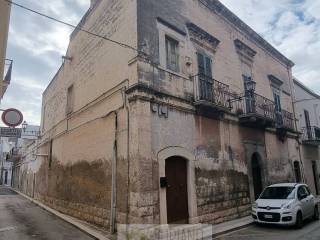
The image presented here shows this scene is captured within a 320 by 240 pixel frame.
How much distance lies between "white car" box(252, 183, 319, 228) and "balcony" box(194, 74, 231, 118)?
3649 mm

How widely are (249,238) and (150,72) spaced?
5.79 meters

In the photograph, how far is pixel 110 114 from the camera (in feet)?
31.8

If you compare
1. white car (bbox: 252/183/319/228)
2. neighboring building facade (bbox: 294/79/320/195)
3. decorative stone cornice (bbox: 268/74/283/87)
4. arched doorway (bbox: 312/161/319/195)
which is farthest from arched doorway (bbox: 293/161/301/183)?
white car (bbox: 252/183/319/228)

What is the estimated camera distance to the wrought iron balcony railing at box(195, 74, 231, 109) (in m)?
10.4

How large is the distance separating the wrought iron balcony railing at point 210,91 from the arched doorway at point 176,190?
8.29ft

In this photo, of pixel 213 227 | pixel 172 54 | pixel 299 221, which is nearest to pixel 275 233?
Result: pixel 299 221

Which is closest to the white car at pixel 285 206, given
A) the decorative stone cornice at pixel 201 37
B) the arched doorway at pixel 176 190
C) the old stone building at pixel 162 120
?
the old stone building at pixel 162 120

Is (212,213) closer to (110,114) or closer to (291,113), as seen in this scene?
(110,114)

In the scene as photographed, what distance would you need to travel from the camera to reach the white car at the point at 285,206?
29.1ft

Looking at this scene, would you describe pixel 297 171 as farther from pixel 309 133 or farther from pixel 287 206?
pixel 287 206

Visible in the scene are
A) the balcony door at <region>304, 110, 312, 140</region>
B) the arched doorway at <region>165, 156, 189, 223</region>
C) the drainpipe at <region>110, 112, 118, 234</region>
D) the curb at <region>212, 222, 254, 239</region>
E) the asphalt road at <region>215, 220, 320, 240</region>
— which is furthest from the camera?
the balcony door at <region>304, 110, 312, 140</region>

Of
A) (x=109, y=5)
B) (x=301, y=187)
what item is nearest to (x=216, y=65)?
(x=109, y=5)

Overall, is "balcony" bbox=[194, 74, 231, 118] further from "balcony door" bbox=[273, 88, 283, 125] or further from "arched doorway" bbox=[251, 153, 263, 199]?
"balcony door" bbox=[273, 88, 283, 125]

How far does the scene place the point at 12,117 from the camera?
801 centimetres
